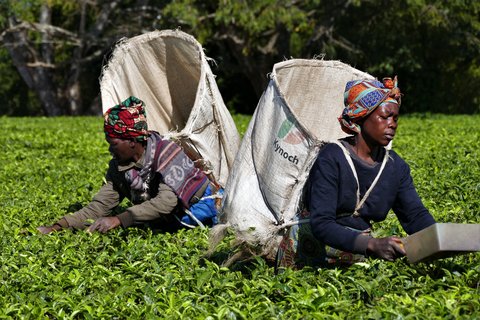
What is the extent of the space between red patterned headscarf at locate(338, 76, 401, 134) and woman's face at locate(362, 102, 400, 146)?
0.09 feet

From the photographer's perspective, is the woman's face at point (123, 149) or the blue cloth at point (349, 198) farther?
the woman's face at point (123, 149)

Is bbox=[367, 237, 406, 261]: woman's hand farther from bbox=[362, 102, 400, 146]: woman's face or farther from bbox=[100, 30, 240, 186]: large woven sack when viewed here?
bbox=[100, 30, 240, 186]: large woven sack

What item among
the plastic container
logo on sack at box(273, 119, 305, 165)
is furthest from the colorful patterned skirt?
the plastic container

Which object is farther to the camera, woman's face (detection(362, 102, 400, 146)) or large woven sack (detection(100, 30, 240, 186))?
large woven sack (detection(100, 30, 240, 186))

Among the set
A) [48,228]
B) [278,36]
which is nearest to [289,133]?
[48,228]

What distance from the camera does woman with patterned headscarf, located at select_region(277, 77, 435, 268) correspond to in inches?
173

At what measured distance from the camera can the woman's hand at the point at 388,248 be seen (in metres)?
4.07

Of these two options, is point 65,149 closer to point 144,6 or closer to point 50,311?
point 50,311

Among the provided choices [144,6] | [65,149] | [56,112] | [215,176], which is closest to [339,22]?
[144,6]

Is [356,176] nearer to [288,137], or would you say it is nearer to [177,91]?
[288,137]

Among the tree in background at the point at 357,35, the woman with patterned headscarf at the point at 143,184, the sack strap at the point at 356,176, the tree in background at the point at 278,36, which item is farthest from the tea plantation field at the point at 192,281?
the tree in background at the point at 278,36

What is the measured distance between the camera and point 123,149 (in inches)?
244

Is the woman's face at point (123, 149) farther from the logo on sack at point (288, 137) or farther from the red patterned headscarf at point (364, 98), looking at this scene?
the red patterned headscarf at point (364, 98)

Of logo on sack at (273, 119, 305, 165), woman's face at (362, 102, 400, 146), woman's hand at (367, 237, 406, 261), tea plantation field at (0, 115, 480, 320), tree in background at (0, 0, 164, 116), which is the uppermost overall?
woman's face at (362, 102, 400, 146)
